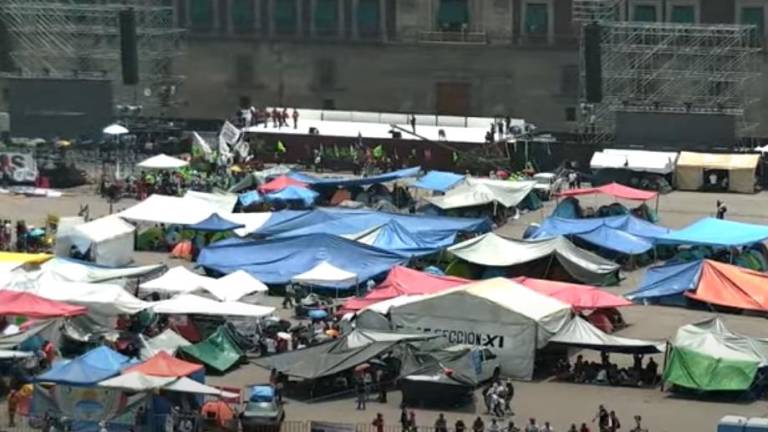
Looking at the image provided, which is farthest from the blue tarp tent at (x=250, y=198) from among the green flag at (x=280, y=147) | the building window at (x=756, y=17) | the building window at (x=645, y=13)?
the building window at (x=756, y=17)

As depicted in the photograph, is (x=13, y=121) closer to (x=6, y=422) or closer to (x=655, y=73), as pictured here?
(x=655, y=73)

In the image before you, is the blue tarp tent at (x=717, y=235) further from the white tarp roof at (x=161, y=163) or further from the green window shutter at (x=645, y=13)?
the green window shutter at (x=645, y=13)

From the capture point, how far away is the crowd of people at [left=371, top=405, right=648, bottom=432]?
34.1m

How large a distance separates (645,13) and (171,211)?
2990cm

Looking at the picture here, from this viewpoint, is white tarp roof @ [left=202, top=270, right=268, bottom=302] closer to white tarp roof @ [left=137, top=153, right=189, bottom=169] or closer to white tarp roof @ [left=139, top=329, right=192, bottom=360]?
white tarp roof @ [left=139, top=329, right=192, bottom=360]

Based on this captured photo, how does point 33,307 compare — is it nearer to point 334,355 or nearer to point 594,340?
point 334,355

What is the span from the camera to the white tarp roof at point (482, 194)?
57594mm

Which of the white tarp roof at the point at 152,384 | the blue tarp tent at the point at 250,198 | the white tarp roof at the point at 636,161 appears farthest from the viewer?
the white tarp roof at the point at 636,161

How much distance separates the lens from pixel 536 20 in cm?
7969

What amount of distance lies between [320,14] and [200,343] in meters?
43.5

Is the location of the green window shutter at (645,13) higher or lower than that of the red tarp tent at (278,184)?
higher

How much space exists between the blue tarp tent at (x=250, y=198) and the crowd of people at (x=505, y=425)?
22.5m

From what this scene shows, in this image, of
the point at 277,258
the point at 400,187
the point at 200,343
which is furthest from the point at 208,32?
the point at 200,343

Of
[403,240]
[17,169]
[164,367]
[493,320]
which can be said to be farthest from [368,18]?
[164,367]
